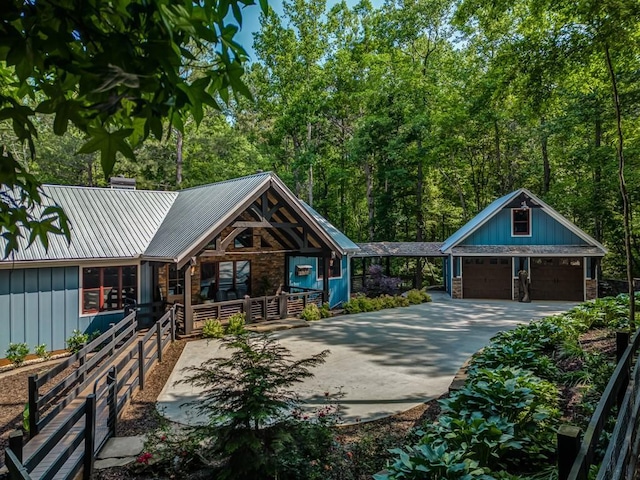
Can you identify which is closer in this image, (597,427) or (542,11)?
(597,427)

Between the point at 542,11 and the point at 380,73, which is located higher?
the point at 380,73

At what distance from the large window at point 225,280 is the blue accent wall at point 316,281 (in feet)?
6.37

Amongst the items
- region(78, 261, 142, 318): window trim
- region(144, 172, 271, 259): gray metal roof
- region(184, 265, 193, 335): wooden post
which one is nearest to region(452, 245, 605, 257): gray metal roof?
region(144, 172, 271, 259): gray metal roof

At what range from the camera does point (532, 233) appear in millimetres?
19906

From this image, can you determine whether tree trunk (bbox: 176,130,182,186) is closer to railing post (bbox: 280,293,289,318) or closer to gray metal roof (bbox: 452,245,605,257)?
railing post (bbox: 280,293,289,318)

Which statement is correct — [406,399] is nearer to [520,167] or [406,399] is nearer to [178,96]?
[178,96]

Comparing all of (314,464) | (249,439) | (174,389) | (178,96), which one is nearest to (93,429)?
(249,439)

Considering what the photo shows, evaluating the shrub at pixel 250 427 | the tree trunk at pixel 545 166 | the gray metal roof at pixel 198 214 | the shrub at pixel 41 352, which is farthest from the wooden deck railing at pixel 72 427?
the tree trunk at pixel 545 166

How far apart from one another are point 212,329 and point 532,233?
15812mm

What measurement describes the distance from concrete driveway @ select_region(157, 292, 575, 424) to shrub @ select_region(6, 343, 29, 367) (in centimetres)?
361

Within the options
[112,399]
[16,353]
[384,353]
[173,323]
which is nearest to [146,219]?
[173,323]

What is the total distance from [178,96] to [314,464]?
411 cm

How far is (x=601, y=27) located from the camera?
720 cm

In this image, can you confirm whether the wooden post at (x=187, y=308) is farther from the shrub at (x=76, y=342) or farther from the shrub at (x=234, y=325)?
the shrub at (x=76, y=342)
